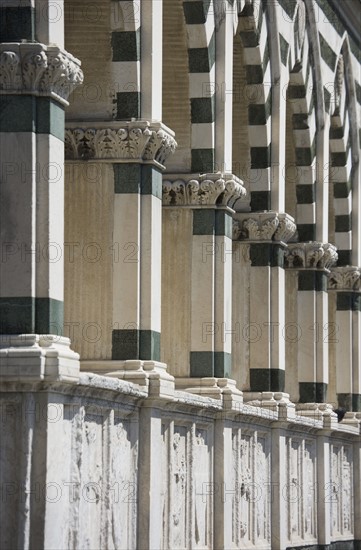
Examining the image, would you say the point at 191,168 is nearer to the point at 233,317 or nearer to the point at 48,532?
the point at 233,317

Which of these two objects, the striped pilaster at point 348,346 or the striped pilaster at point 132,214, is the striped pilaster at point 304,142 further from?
the striped pilaster at point 132,214

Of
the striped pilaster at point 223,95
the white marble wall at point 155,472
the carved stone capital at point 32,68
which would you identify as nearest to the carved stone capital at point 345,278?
the white marble wall at point 155,472

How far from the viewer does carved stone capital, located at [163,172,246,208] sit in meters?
22.8

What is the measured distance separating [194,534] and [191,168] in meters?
4.08

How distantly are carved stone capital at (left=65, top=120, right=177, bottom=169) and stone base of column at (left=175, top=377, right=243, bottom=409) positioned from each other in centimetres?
361

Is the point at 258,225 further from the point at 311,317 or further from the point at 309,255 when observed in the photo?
the point at 311,317

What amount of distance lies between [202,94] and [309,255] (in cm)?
696

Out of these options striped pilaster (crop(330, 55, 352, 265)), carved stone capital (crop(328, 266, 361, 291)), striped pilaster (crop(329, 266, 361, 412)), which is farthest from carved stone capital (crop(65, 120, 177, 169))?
striped pilaster (crop(329, 266, 361, 412))

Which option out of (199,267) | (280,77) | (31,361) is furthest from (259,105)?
(31,361)

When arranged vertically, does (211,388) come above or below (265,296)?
below

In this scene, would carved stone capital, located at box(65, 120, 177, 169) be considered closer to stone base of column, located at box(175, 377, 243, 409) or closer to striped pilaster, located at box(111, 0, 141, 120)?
striped pilaster, located at box(111, 0, 141, 120)

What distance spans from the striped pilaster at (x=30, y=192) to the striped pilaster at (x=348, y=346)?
16065mm

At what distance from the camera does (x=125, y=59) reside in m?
20.0

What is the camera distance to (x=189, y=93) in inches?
909
